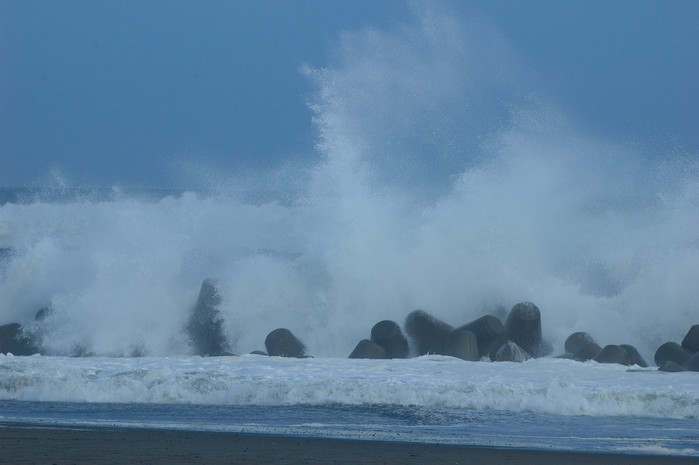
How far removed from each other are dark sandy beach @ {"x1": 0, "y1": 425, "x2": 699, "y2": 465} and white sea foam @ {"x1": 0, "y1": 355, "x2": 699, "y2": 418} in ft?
6.02

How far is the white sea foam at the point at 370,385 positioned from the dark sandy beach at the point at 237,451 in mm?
1836

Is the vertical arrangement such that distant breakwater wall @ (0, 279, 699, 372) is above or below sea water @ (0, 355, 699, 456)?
above

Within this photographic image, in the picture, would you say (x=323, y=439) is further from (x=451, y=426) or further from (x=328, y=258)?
(x=328, y=258)

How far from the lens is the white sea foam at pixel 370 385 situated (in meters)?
8.48

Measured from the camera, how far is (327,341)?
13672mm

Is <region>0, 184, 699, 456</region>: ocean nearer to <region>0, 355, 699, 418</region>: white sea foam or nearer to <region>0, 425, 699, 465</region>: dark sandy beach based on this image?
<region>0, 355, 699, 418</region>: white sea foam

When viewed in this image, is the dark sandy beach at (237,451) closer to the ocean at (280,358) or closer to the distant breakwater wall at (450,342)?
the ocean at (280,358)

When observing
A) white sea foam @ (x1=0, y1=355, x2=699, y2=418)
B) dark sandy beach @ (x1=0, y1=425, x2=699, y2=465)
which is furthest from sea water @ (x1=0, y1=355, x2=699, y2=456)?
dark sandy beach @ (x1=0, y1=425, x2=699, y2=465)

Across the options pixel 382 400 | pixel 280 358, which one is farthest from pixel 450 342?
pixel 382 400

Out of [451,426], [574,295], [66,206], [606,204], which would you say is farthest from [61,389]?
[66,206]

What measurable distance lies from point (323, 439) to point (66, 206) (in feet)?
62.8

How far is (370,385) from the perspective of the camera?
8969mm

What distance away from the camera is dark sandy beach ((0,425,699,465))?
6.18 m

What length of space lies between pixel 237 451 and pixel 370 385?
106 inches
